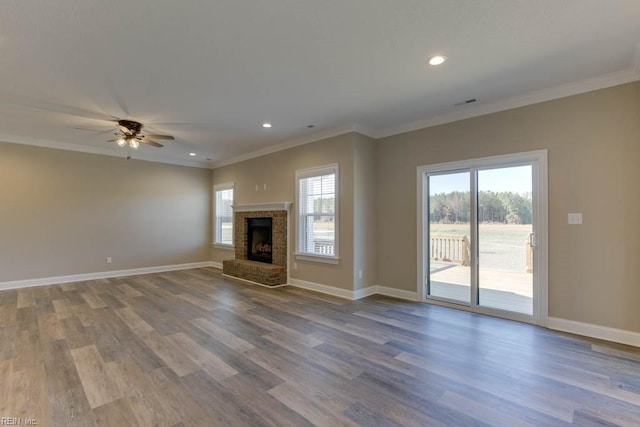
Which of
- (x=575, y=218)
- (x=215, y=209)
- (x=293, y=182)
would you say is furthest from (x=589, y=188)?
(x=215, y=209)

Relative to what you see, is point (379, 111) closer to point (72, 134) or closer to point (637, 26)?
point (637, 26)

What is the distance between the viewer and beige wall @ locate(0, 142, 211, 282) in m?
5.57

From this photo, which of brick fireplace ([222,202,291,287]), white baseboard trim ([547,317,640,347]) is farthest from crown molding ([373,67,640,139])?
brick fireplace ([222,202,291,287])

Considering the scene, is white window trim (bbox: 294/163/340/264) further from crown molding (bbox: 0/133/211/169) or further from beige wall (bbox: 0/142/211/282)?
crown molding (bbox: 0/133/211/169)

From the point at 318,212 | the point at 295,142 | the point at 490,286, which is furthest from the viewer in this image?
the point at 295,142

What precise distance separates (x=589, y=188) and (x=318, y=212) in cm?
375

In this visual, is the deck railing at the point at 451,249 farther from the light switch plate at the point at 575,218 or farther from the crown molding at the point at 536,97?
the crown molding at the point at 536,97

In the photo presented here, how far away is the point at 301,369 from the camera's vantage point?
8.45 ft

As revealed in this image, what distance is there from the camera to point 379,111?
427 cm

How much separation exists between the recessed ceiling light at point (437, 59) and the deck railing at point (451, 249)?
2502 mm

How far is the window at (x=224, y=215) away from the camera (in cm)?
771

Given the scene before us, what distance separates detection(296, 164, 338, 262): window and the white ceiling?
1.19 metres

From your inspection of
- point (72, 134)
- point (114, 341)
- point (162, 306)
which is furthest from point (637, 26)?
point (72, 134)

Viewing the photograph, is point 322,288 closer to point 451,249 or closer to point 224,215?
point 451,249
